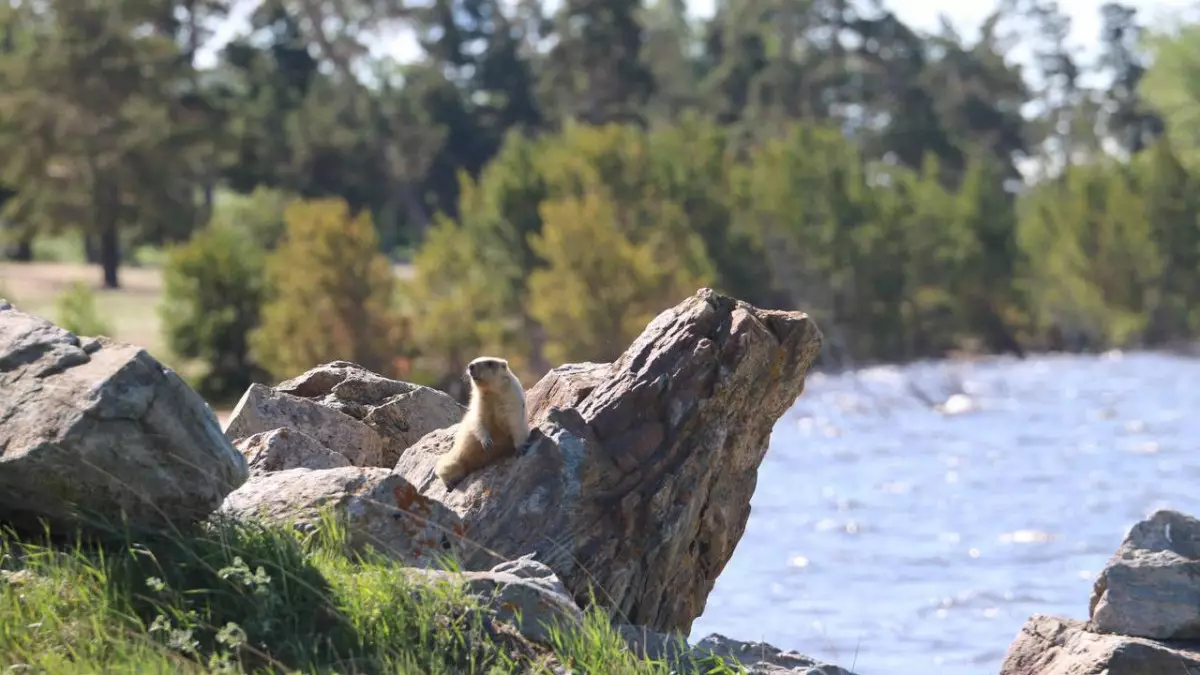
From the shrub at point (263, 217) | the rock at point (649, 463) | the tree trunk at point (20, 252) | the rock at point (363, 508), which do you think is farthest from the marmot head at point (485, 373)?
the tree trunk at point (20, 252)

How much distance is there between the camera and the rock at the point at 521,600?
7676 millimetres

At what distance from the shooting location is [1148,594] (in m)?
11.9

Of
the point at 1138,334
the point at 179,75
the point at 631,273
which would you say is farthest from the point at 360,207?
the point at 1138,334

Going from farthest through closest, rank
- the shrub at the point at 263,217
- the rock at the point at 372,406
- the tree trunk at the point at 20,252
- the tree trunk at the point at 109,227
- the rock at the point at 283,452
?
the tree trunk at the point at 20,252, the tree trunk at the point at 109,227, the shrub at the point at 263,217, the rock at the point at 372,406, the rock at the point at 283,452

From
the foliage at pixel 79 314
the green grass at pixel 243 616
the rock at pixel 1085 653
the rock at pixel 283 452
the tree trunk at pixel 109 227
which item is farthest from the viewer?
the tree trunk at pixel 109 227

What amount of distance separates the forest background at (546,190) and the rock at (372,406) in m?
35.8

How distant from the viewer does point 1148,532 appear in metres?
12.7

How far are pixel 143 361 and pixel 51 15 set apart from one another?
65.0m

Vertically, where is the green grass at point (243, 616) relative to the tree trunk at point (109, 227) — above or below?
above

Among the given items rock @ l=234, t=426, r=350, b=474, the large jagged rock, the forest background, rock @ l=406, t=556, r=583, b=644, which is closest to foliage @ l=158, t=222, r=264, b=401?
the forest background

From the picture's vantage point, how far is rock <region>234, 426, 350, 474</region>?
33.5 ft

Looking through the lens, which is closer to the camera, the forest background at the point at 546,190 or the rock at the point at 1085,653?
the rock at the point at 1085,653

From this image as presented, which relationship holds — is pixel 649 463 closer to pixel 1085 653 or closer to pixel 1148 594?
pixel 1085 653

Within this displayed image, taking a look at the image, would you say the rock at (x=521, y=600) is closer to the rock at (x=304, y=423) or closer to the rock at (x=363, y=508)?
the rock at (x=363, y=508)
